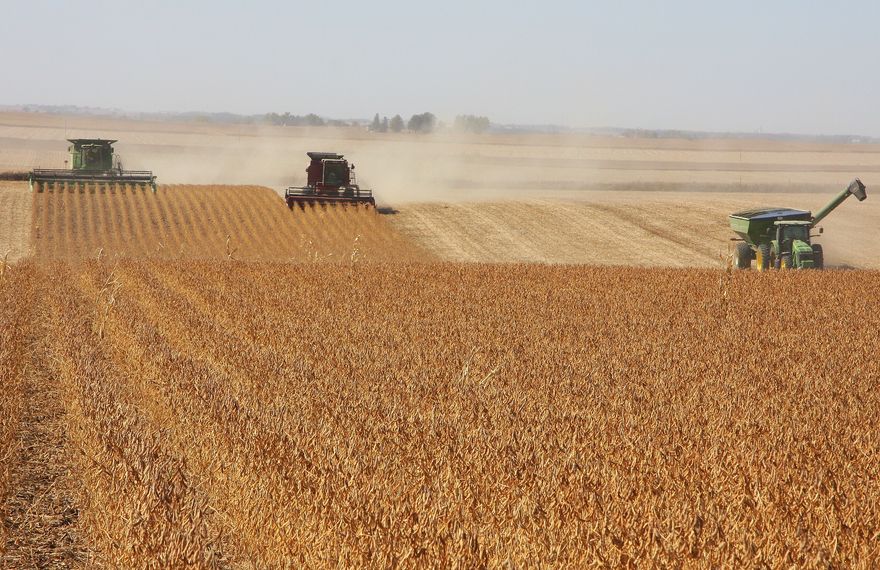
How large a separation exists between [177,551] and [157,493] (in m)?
1.07

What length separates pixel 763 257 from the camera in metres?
26.2

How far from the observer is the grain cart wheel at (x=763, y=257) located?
26125 mm

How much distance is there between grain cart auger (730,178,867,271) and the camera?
24953 mm

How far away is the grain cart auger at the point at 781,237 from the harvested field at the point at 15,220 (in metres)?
19.0

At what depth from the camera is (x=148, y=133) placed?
442ft

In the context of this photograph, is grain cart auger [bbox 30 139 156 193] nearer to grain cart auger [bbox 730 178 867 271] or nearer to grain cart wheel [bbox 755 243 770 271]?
grain cart auger [bbox 730 178 867 271]

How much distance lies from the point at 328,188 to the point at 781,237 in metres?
17.8

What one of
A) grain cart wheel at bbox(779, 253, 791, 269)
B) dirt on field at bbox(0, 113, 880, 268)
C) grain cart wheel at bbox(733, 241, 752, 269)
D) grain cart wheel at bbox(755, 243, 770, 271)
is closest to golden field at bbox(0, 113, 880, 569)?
grain cart wheel at bbox(779, 253, 791, 269)

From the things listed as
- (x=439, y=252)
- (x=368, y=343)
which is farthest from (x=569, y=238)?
(x=368, y=343)

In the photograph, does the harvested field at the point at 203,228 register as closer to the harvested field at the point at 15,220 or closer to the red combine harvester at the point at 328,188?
the harvested field at the point at 15,220

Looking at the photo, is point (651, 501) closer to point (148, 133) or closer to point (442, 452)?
point (442, 452)

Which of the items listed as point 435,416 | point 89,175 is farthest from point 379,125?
point 435,416

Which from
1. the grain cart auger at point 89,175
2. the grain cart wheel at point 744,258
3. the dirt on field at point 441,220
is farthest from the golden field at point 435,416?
the grain cart auger at point 89,175

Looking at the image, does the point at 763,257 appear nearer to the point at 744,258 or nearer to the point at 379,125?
the point at 744,258
